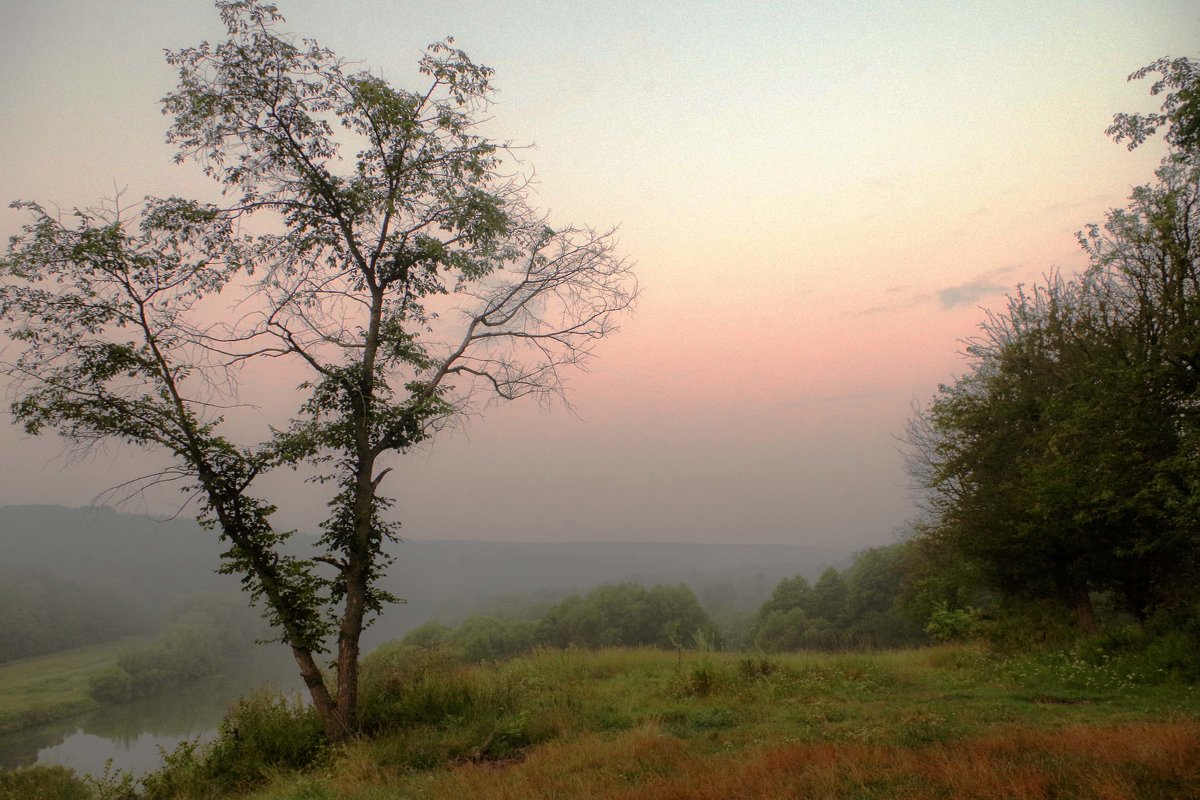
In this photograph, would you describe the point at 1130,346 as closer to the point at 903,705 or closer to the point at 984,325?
the point at 903,705

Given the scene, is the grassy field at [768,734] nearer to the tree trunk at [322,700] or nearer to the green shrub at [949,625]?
the tree trunk at [322,700]

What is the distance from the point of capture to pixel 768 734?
8.80m

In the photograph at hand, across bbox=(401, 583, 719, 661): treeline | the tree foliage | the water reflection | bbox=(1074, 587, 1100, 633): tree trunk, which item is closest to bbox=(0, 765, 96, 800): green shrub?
the water reflection

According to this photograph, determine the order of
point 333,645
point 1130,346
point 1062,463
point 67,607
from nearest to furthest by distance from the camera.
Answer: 1. point 333,645
2. point 1130,346
3. point 1062,463
4. point 67,607

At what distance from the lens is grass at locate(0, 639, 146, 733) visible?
3622 centimetres

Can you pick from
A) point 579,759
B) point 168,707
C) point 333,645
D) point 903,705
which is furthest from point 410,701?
point 168,707

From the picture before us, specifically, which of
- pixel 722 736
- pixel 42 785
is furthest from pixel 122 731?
pixel 722 736

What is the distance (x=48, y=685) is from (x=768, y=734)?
57.7 meters

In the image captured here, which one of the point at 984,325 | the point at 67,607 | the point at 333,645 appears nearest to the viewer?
the point at 333,645

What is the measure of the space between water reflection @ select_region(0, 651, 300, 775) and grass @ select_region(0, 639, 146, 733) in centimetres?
107

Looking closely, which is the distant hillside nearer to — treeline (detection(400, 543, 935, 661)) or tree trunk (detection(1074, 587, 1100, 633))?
treeline (detection(400, 543, 935, 661))

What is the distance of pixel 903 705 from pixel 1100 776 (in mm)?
5983

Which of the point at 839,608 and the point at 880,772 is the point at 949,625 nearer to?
the point at 880,772

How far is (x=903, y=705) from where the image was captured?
10555 millimetres
